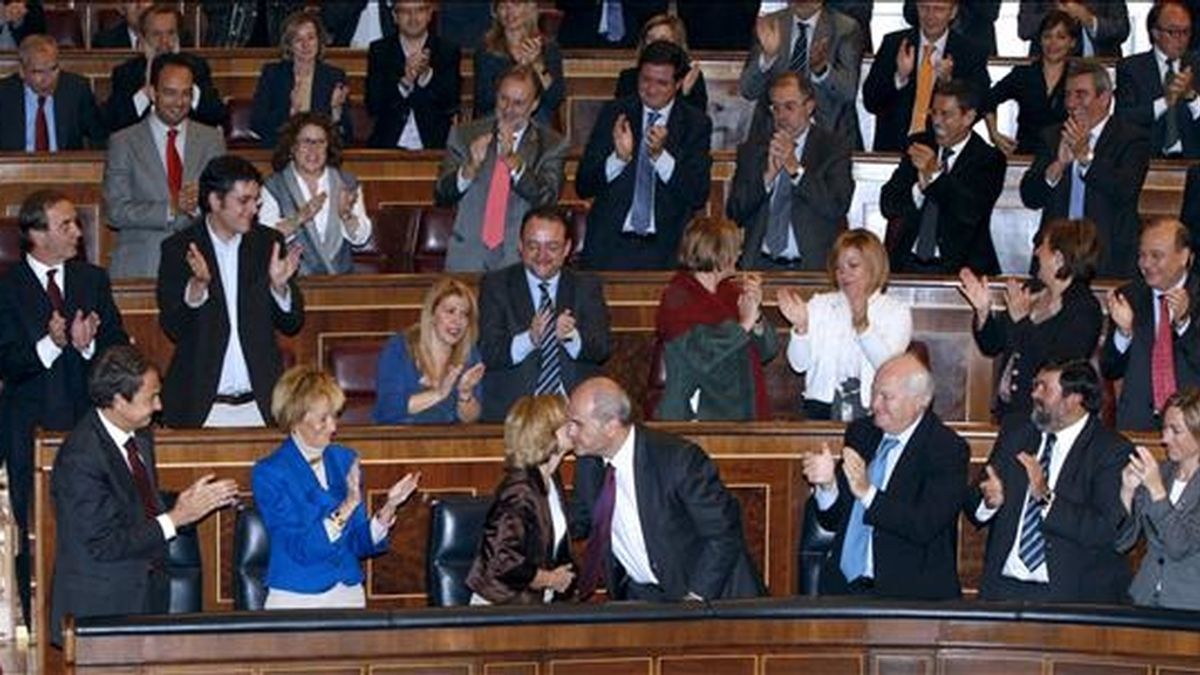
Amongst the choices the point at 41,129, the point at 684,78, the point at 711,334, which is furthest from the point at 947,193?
the point at 41,129

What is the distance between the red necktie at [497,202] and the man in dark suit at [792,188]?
967 millimetres

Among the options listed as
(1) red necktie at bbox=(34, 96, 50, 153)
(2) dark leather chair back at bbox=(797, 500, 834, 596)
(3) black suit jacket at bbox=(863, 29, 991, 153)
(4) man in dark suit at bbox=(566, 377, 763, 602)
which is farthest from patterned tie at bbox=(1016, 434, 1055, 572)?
(1) red necktie at bbox=(34, 96, 50, 153)

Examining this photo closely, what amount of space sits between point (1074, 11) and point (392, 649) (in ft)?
23.4

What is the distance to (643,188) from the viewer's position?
43.4ft

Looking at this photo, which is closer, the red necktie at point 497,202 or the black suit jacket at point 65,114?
the red necktie at point 497,202

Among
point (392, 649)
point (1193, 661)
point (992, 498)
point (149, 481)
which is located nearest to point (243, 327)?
point (149, 481)

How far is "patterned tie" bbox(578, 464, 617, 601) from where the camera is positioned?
1036 centimetres

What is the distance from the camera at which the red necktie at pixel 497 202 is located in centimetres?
1300

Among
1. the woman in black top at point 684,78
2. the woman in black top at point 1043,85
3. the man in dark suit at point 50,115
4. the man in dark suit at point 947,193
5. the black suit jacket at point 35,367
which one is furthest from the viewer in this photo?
the woman in black top at point 1043,85

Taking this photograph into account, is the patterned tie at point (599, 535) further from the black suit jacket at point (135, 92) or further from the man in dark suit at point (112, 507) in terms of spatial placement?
the black suit jacket at point (135, 92)

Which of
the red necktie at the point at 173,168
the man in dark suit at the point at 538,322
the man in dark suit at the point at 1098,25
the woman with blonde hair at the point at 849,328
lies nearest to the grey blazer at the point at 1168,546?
the woman with blonde hair at the point at 849,328

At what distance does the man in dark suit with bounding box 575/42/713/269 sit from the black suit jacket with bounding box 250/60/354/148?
154 cm

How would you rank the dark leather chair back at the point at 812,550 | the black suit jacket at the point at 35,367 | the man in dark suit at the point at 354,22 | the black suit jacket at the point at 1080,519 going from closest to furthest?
the black suit jacket at the point at 1080,519
the dark leather chair back at the point at 812,550
the black suit jacket at the point at 35,367
the man in dark suit at the point at 354,22

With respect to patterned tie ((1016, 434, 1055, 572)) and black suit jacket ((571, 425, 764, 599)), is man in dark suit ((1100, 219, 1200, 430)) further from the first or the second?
black suit jacket ((571, 425, 764, 599))
